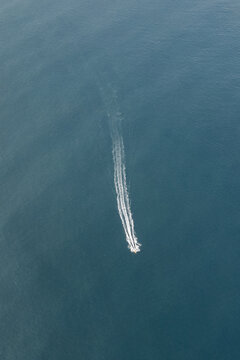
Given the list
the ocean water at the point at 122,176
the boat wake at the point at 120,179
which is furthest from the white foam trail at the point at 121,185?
the ocean water at the point at 122,176

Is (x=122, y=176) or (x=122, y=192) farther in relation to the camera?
(x=122, y=176)

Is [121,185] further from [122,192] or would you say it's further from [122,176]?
[122,176]

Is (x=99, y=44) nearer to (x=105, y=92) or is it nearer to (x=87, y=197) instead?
(x=105, y=92)

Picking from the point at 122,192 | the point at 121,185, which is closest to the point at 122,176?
the point at 121,185

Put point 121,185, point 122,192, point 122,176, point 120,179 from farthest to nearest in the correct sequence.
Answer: point 122,176
point 120,179
point 121,185
point 122,192

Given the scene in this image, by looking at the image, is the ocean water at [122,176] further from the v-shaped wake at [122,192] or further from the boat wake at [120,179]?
the v-shaped wake at [122,192]

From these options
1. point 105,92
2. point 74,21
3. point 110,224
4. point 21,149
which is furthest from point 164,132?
point 74,21
